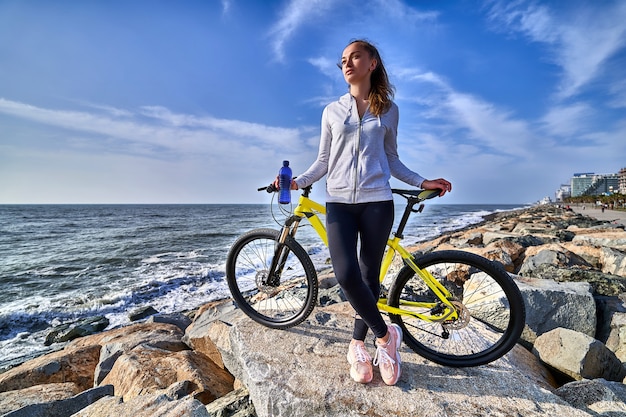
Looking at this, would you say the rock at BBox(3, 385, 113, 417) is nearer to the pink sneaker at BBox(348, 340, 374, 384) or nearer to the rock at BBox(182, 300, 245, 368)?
the rock at BBox(182, 300, 245, 368)

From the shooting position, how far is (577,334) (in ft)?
11.4

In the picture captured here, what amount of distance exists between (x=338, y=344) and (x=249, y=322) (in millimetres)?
1020

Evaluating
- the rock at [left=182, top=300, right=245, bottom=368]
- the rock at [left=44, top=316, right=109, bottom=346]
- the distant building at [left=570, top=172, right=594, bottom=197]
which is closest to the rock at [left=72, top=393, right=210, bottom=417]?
the rock at [left=182, top=300, right=245, bottom=368]

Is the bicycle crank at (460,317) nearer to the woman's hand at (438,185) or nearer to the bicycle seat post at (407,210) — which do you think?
the bicycle seat post at (407,210)

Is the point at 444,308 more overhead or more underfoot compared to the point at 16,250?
more overhead

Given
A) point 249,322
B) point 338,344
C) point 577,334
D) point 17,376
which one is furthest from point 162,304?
point 577,334

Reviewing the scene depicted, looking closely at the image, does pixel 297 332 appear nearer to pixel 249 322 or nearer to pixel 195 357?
pixel 249 322

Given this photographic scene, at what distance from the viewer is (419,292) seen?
3219 millimetres

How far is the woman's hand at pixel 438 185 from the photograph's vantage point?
2748 mm

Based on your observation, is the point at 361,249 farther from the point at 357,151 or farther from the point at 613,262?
the point at 613,262

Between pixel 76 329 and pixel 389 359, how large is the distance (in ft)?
29.3

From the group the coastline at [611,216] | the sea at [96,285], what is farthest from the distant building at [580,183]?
the sea at [96,285]

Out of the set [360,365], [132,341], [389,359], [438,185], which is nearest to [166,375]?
[132,341]

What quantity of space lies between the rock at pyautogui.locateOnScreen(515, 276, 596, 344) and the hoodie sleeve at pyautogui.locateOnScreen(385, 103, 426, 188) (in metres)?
2.68
